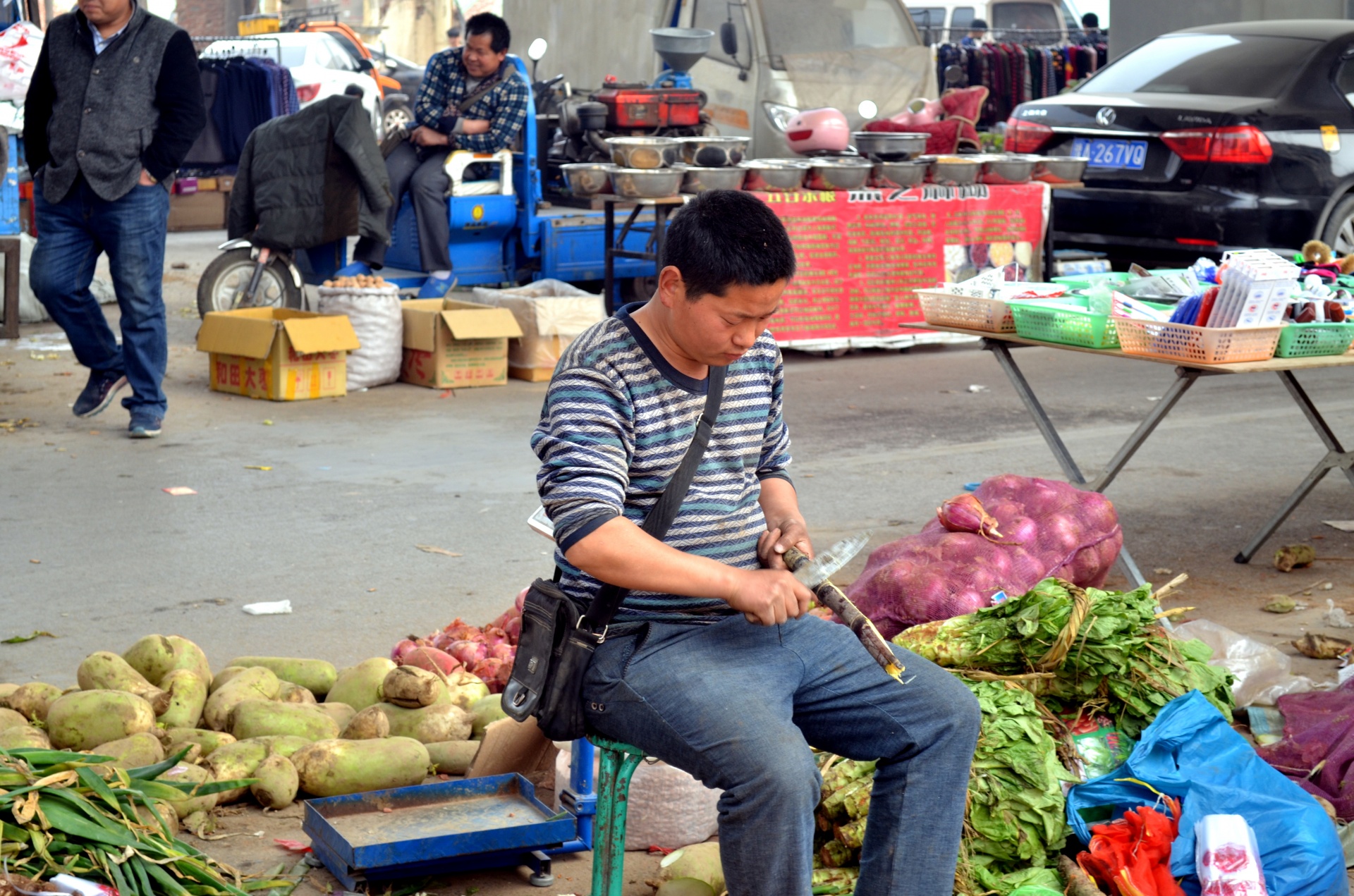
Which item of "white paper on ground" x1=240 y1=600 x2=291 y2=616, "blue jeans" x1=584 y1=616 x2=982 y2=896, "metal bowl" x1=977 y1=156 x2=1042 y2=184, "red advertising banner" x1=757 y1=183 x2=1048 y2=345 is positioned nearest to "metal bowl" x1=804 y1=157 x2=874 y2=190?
"red advertising banner" x1=757 y1=183 x2=1048 y2=345

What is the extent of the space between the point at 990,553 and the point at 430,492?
2742mm

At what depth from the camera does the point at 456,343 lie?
26.3 ft

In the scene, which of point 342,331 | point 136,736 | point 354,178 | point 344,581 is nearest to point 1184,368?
point 344,581

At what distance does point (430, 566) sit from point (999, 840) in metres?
2.61

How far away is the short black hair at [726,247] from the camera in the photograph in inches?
93.8

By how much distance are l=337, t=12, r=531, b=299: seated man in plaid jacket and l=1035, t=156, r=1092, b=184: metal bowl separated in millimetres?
3227

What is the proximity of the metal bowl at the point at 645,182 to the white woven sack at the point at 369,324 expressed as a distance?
1.35m

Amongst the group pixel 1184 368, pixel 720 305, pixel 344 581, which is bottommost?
pixel 344 581

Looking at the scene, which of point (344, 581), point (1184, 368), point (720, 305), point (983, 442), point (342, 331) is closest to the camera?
point (720, 305)

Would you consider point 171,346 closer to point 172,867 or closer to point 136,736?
point 136,736

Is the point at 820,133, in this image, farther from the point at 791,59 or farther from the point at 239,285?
the point at 239,285

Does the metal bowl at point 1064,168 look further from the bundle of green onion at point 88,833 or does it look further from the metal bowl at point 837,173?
the bundle of green onion at point 88,833

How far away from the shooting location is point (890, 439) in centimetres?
705

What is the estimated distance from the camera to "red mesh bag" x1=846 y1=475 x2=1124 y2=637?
12.7ft
